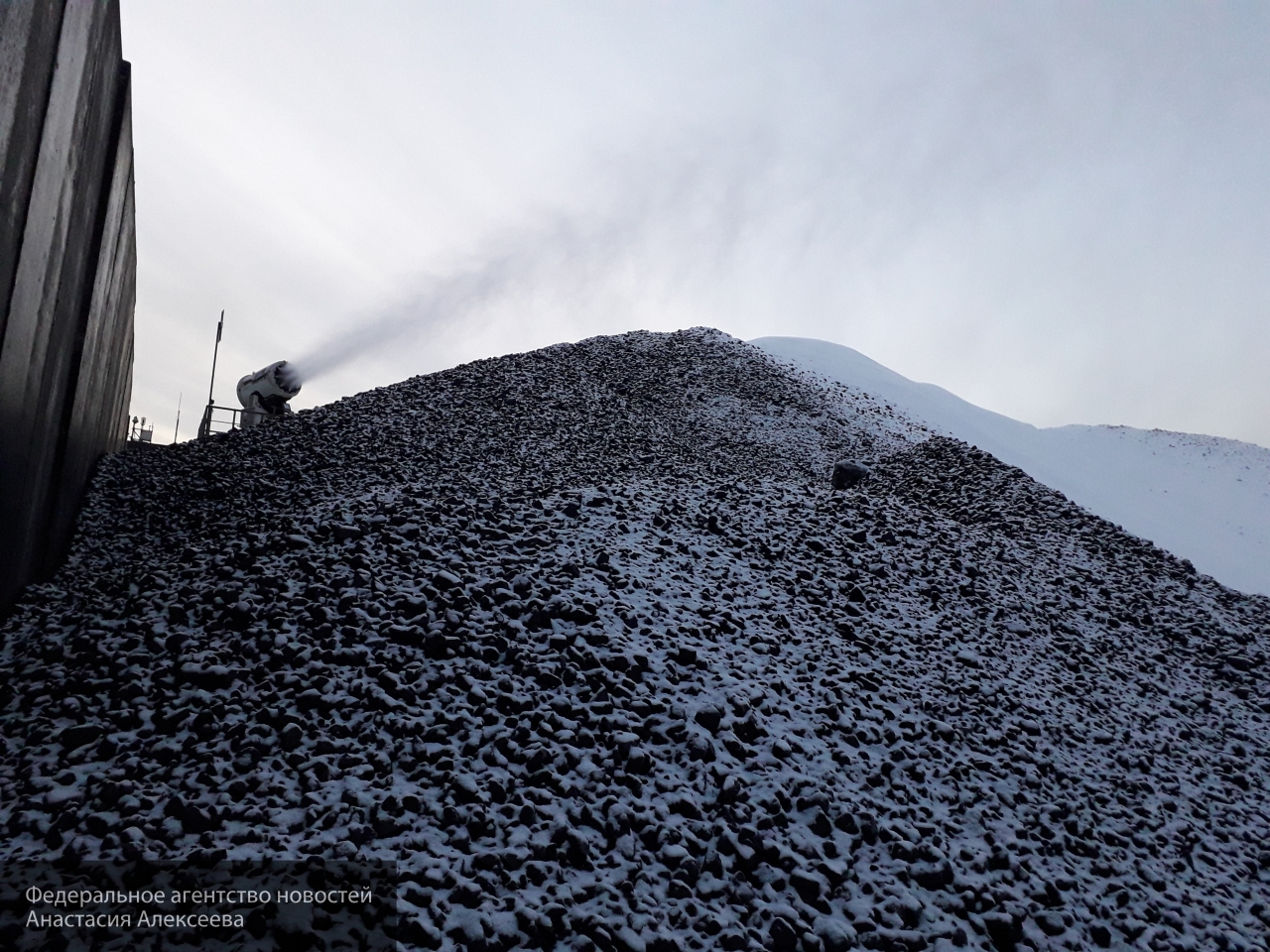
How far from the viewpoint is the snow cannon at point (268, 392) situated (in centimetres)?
2473

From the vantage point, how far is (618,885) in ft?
16.1

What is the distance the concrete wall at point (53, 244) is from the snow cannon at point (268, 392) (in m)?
12.5

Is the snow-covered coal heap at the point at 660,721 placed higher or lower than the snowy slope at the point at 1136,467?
lower

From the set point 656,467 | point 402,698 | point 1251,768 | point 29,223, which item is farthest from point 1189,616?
point 29,223

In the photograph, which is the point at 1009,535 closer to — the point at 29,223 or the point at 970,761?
the point at 970,761

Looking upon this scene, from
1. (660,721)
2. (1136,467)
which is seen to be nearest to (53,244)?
(660,721)

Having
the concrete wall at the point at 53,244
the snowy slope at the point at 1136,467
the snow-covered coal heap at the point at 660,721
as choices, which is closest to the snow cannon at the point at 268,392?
the concrete wall at the point at 53,244

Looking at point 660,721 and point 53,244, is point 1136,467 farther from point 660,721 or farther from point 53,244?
point 53,244

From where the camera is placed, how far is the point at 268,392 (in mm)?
24828

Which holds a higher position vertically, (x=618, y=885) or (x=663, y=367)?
(x=663, y=367)

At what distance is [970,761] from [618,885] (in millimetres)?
3816

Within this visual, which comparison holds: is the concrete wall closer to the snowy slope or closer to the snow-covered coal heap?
the snow-covered coal heap

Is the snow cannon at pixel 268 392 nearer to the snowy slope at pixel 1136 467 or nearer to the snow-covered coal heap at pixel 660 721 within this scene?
the snow-covered coal heap at pixel 660 721

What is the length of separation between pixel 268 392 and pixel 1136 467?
37.2 metres
